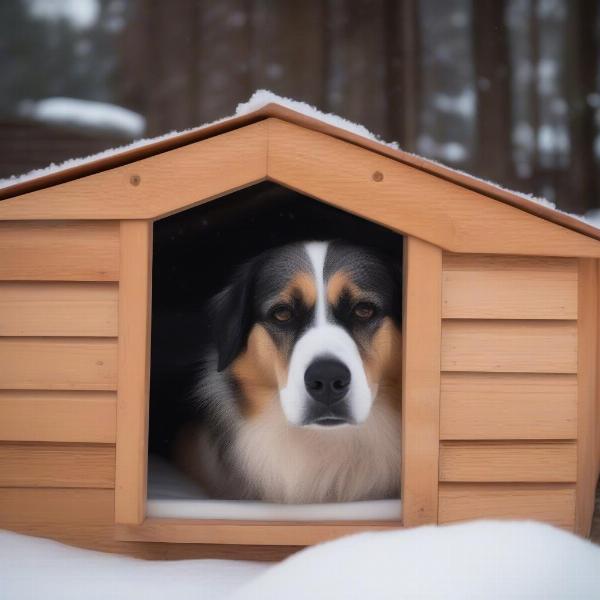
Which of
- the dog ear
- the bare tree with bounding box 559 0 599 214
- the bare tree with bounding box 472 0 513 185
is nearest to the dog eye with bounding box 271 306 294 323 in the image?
the dog ear

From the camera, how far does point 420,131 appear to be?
4.07 m

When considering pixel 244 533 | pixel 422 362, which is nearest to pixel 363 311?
pixel 422 362

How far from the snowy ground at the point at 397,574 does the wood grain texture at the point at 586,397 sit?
60 cm

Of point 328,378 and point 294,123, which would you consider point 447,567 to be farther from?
point 294,123

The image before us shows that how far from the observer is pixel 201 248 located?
3031 millimetres

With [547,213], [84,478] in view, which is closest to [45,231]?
[84,478]

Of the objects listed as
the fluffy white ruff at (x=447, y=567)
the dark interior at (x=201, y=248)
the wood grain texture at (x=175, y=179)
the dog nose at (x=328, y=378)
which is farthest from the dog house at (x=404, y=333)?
the dark interior at (x=201, y=248)

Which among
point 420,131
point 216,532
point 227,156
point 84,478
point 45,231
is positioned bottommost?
point 216,532

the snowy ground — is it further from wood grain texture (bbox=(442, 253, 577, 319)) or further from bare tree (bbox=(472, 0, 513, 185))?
bare tree (bbox=(472, 0, 513, 185))

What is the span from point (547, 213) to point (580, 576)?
96cm

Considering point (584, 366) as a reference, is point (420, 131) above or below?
above

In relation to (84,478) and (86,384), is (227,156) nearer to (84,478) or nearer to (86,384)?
(86,384)

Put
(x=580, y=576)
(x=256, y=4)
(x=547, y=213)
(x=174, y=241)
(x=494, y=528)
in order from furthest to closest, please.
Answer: (x=256, y=4) → (x=174, y=241) → (x=547, y=213) → (x=494, y=528) → (x=580, y=576)

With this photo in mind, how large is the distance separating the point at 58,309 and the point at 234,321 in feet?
1.81
